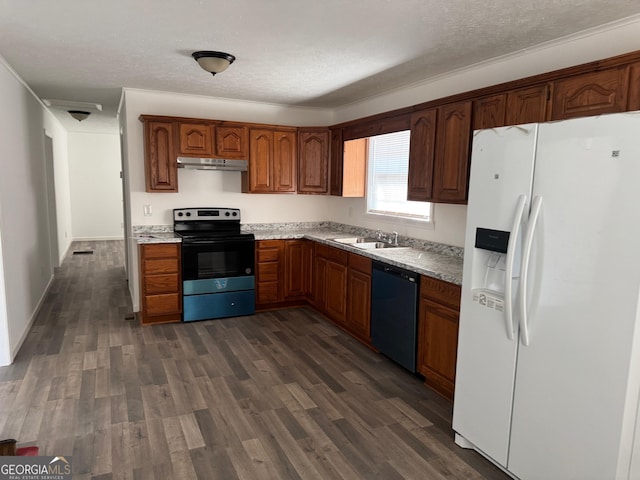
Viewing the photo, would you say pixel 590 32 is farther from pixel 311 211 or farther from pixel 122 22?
pixel 311 211

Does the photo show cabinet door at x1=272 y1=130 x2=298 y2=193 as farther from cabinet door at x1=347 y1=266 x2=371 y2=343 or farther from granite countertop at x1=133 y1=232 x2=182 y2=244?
cabinet door at x1=347 y1=266 x2=371 y2=343

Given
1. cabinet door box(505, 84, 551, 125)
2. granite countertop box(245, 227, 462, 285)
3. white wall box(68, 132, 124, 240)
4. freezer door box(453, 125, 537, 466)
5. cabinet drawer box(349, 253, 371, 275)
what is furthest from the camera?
white wall box(68, 132, 124, 240)

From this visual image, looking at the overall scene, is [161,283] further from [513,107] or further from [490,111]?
[513,107]

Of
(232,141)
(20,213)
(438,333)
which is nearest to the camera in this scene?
(438,333)

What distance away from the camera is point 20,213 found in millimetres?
4199

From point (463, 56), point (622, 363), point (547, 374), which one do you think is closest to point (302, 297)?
point (463, 56)

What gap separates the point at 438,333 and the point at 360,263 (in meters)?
1.15

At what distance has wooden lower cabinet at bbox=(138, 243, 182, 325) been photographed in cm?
444

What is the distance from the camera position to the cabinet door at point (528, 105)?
2.63 meters

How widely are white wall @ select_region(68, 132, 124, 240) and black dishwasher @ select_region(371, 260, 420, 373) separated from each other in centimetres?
829

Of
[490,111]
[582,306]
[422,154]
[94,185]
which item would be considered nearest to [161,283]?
[422,154]

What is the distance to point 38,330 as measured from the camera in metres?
4.32

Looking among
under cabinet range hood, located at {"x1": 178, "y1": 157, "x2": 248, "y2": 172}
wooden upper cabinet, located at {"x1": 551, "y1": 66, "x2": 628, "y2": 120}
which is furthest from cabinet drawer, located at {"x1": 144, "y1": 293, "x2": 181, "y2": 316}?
wooden upper cabinet, located at {"x1": 551, "y1": 66, "x2": 628, "y2": 120}

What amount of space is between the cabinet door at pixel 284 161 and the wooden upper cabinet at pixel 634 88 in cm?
358
